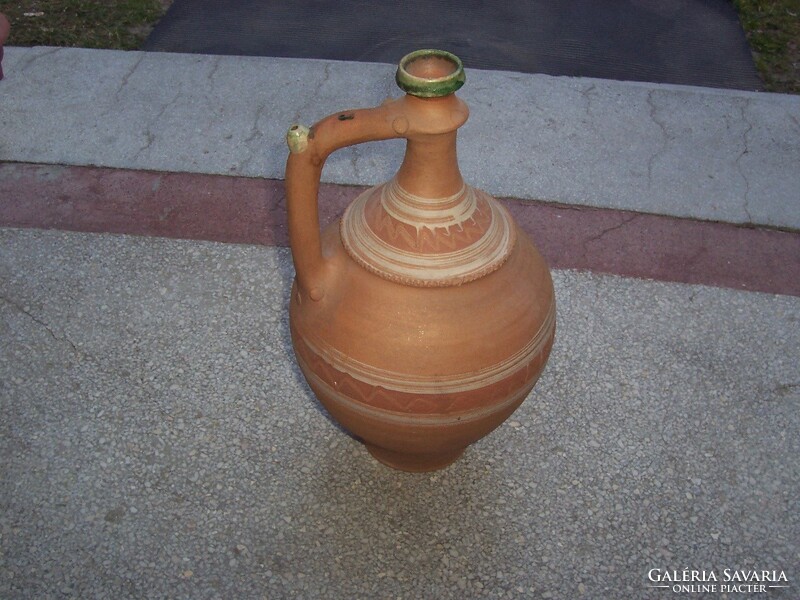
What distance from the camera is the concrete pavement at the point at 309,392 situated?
9.59ft

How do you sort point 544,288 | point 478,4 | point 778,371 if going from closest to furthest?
point 544,288
point 778,371
point 478,4

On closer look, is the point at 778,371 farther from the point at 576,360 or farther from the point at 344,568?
the point at 344,568

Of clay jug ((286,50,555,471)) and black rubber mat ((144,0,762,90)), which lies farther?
black rubber mat ((144,0,762,90))

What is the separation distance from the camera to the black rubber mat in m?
5.73

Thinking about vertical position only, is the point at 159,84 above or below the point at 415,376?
below

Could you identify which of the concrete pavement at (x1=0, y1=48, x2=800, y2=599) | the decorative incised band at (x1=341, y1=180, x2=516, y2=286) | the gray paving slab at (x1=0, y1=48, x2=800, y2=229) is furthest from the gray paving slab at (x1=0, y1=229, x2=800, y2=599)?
the decorative incised band at (x1=341, y1=180, x2=516, y2=286)

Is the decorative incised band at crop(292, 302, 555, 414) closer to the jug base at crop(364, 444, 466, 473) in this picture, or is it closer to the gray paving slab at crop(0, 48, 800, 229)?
the jug base at crop(364, 444, 466, 473)

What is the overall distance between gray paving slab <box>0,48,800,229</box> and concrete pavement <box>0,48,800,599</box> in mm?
20

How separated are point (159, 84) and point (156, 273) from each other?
1839mm

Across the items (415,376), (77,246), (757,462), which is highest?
(415,376)

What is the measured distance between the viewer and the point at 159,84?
528cm

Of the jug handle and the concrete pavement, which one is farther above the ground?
the jug handle

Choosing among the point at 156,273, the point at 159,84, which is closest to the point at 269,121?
the point at 159,84

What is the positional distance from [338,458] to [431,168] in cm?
136
